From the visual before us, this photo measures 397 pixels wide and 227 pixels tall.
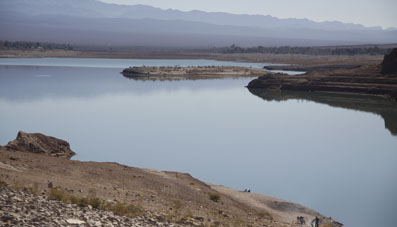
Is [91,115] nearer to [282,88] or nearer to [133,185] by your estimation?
[133,185]

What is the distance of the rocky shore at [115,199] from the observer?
7992 mm

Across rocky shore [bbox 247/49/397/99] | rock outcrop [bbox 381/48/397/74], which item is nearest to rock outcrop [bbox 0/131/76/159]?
rocky shore [bbox 247/49/397/99]

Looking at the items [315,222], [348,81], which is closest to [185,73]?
[348,81]

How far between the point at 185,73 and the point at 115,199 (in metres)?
52.4

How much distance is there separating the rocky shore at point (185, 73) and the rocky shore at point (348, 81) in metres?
12.4

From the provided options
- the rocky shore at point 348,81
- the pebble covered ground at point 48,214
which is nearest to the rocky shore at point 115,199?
the pebble covered ground at point 48,214

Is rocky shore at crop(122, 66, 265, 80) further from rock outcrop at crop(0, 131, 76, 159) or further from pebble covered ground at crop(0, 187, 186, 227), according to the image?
pebble covered ground at crop(0, 187, 186, 227)

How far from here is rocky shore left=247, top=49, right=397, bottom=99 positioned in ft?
140

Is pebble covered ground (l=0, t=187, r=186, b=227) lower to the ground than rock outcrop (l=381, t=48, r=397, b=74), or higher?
lower

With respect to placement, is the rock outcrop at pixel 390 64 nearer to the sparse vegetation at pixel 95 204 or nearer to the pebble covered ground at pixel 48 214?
the sparse vegetation at pixel 95 204

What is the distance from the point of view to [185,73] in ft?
204

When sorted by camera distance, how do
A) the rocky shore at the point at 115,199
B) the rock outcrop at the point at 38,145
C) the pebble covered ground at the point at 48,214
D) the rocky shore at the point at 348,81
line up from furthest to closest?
the rocky shore at the point at 348,81 < the rock outcrop at the point at 38,145 < the rocky shore at the point at 115,199 < the pebble covered ground at the point at 48,214

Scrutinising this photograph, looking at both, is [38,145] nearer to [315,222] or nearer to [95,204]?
[95,204]

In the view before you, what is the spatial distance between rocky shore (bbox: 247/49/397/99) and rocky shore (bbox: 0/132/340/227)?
30.0 meters
